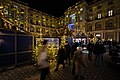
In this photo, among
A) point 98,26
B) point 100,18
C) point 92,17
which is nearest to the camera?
point 100,18

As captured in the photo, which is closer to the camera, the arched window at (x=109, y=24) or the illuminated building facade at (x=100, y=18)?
the illuminated building facade at (x=100, y=18)

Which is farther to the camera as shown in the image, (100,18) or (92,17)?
(92,17)

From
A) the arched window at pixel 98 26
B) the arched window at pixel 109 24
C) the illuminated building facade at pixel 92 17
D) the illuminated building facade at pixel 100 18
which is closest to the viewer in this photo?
the illuminated building facade at pixel 92 17

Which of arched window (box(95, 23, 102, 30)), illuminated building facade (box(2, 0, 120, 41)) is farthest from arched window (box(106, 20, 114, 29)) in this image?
arched window (box(95, 23, 102, 30))

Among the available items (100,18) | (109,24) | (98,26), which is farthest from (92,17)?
(109,24)

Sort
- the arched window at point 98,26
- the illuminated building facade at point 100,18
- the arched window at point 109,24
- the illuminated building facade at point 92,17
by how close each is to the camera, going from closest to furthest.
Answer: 1. the illuminated building facade at point 92,17
2. the illuminated building facade at point 100,18
3. the arched window at point 109,24
4. the arched window at point 98,26

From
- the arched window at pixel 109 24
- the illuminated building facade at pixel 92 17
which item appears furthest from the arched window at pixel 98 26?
the arched window at pixel 109 24

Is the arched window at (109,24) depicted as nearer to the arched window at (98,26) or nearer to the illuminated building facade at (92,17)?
the illuminated building facade at (92,17)

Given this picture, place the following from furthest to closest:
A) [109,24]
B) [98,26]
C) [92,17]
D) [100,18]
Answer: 1. [92,17]
2. [98,26]
3. [100,18]
4. [109,24]

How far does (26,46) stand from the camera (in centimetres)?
1112

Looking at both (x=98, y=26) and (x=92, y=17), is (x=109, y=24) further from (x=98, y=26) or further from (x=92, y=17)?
(x=92, y=17)

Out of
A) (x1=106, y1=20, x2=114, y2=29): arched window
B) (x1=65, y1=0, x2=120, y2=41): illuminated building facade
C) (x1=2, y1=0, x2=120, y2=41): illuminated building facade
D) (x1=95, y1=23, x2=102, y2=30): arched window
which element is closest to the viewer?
(x1=2, y1=0, x2=120, y2=41): illuminated building facade

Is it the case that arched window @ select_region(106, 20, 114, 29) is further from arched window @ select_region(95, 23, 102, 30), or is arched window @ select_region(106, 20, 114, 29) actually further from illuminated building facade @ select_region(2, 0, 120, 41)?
arched window @ select_region(95, 23, 102, 30)

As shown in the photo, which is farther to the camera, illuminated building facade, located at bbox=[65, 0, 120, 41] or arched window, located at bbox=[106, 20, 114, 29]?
arched window, located at bbox=[106, 20, 114, 29]
